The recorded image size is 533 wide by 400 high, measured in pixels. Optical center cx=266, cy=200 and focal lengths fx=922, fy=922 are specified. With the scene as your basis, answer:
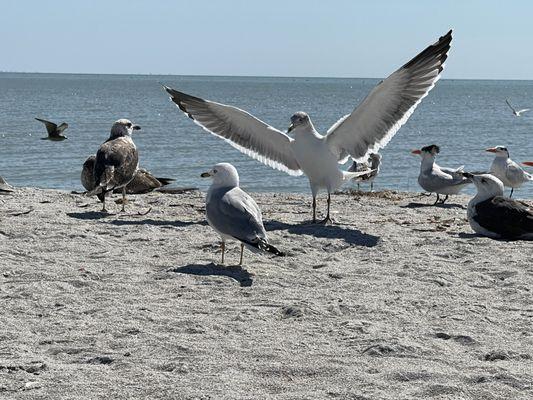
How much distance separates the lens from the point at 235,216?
291 inches

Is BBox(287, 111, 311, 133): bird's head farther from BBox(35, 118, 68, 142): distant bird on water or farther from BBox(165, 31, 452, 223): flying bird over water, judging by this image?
BBox(35, 118, 68, 142): distant bird on water

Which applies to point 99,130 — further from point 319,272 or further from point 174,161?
point 319,272

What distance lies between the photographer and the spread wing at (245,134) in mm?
11289

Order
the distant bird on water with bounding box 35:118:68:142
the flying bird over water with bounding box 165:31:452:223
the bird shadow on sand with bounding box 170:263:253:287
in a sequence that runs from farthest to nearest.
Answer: the distant bird on water with bounding box 35:118:68:142
the flying bird over water with bounding box 165:31:452:223
the bird shadow on sand with bounding box 170:263:253:287

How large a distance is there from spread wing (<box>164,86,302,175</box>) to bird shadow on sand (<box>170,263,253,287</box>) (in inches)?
153

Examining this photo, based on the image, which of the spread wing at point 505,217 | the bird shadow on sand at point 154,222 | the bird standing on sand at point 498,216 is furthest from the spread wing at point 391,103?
the bird shadow on sand at point 154,222

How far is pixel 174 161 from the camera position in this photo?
25.4 meters

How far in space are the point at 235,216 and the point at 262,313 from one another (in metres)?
1.47

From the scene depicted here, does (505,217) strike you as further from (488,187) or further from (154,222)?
(154,222)

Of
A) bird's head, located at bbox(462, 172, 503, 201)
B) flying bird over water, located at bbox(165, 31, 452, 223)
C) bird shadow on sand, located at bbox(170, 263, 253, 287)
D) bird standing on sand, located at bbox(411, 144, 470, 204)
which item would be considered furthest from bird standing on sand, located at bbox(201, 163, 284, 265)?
bird standing on sand, located at bbox(411, 144, 470, 204)

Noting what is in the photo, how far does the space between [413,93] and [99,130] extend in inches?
1166

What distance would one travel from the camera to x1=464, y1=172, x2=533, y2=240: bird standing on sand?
920 cm

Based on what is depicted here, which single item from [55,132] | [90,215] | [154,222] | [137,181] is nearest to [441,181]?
[137,181]

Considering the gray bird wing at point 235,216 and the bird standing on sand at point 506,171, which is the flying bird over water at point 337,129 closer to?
the gray bird wing at point 235,216
